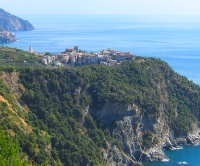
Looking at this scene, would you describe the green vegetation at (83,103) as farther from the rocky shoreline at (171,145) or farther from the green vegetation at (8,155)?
the green vegetation at (8,155)

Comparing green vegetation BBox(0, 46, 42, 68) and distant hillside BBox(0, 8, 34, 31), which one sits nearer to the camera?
green vegetation BBox(0, 46, 42, 68)

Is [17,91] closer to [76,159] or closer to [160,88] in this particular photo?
[76,159]

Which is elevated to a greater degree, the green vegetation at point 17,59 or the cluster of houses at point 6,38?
the cluster of houses at point 6,38

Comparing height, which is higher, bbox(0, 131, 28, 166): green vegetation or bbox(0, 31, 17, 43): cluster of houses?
bbox(0, 31, 17, 43): cluster of houses

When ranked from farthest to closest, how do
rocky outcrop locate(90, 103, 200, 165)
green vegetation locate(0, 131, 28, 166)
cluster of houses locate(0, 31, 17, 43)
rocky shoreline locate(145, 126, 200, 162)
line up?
1. cluster of houses locate(0, 31, 17, 43)
2. rocky shoreline locate(145, 126, 200, 162)
3. rocky outcrop locate(90, 103, 200, 165)
4. green vegetation locate(0, 131, 28, 166)

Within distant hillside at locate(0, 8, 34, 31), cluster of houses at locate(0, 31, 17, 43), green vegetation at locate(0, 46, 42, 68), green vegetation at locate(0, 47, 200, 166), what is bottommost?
green vegetation at locate(0, 47, 200, 166)

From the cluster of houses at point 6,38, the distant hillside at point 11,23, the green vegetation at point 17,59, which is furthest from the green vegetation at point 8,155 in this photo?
the distant hillside at point 11,23

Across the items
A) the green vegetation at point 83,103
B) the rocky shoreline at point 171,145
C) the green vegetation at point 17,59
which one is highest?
the green vegetation at point 17,59

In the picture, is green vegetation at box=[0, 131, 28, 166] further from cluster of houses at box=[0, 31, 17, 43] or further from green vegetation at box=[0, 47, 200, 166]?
cluster of houses at box=[0, 31, 17, 43]

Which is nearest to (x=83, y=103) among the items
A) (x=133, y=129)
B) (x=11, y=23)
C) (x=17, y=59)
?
(x=133, y=129)

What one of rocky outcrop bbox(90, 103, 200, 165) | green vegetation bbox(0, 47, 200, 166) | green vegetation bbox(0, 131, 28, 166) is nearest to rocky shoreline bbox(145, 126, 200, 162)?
rocky outcrop bbox(90, 103, 200, 165)

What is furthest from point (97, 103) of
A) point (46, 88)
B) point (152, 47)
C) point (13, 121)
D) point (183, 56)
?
point (152, 47)

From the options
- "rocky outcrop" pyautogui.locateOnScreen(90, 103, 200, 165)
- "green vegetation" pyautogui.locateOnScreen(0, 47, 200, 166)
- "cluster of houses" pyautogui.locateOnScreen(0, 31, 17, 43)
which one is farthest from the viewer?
"cluster of houses" pyautogui.locateOnScreen(0, 31, 17, 43)
